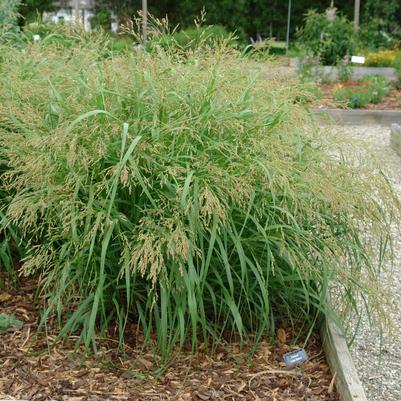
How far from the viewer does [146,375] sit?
2615 millimetres

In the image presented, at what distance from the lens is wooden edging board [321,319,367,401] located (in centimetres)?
250

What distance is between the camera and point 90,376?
2.61 metres

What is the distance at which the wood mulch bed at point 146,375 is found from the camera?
A: 2525mm

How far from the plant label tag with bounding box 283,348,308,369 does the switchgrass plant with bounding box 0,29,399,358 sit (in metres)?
0.12

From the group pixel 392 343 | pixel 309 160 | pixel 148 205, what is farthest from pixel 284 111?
pixel 392 343

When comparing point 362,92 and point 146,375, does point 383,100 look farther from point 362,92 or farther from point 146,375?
point 146,375

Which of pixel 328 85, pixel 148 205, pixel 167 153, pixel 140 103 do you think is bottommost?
pixel 328 85

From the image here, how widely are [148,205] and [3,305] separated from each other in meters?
0.93

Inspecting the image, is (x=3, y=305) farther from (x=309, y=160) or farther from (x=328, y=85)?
(x=328, y=85)

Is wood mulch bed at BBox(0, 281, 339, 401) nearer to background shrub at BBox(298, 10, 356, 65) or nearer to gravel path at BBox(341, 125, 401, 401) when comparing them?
gravel path at BBox(341, 125, 401, 401)

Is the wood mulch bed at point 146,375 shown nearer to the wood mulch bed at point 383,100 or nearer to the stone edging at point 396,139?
the stone edging at point 396,139

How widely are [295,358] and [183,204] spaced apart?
2.70 ft

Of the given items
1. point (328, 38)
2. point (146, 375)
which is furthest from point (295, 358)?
point (328, 38)

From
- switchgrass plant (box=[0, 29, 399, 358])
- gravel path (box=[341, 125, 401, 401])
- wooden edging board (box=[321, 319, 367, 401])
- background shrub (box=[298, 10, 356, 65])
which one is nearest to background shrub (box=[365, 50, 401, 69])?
background shrub (box=[298, 10, 356, 65])
